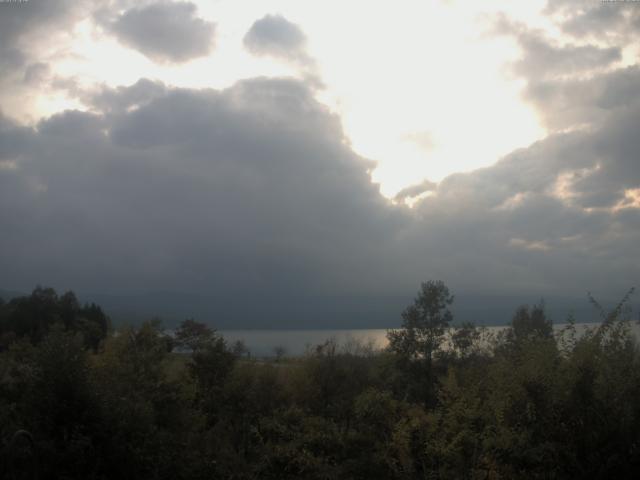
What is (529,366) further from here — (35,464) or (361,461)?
(35,464)

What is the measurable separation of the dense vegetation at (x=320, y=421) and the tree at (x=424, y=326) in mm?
7901

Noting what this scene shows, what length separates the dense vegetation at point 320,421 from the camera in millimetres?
14547

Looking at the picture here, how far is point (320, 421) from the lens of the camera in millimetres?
23219

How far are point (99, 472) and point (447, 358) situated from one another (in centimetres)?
3042

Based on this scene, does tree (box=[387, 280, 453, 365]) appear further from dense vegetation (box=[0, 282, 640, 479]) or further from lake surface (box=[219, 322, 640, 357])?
dense vegetation (box=[0, 282, 640, 479])

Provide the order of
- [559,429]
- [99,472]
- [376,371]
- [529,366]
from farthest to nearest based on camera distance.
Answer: [376,371] → [529,366] → [559,429] → [99,472]

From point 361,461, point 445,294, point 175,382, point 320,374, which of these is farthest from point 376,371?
point 361,461

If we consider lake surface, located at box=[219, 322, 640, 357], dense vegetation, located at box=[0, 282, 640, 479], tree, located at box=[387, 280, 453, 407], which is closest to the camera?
dense vegetation, located at box=[0, 282, 640, 479]

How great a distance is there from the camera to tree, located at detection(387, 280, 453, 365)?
41406mm

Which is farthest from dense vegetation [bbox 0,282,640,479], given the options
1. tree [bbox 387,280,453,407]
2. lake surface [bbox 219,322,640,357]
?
tree [bbox 387,280,453,407]

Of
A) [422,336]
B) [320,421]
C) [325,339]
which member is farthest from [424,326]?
[320,421]

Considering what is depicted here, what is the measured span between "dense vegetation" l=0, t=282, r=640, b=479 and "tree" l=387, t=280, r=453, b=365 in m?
7.90

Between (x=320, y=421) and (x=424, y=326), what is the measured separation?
20263mm

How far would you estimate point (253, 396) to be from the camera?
35250mm
